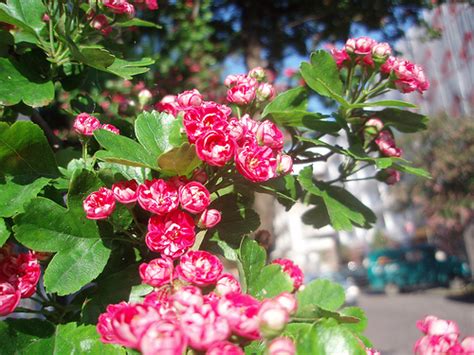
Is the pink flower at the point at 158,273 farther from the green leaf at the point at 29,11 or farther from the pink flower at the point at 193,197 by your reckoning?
the green leaf at the point at 29,11

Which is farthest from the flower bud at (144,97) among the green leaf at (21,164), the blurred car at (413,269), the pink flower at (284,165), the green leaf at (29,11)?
the blurred car at (413,269)

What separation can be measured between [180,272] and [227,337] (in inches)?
7.1

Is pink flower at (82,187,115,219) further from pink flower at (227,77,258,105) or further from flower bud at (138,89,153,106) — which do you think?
flower bud at (138,89,153,106)

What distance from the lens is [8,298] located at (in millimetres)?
806

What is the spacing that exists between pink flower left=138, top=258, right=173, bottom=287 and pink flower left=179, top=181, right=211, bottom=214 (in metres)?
0.10

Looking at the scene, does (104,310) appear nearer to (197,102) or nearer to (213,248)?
(213,248)

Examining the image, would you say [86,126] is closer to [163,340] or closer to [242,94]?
[242,94]

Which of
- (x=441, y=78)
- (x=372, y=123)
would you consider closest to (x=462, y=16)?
(x=441, y=78)

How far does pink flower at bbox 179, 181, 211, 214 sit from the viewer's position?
0.83 m

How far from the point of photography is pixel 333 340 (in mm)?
683

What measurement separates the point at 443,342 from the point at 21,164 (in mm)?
781

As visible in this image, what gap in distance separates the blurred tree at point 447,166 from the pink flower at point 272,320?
11.6m

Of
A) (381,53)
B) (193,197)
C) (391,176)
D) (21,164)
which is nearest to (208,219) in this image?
(193,197)

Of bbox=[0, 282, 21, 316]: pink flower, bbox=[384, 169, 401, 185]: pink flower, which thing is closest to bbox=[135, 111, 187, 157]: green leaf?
bbox=[0, 282, 21, 316]: pink flower
